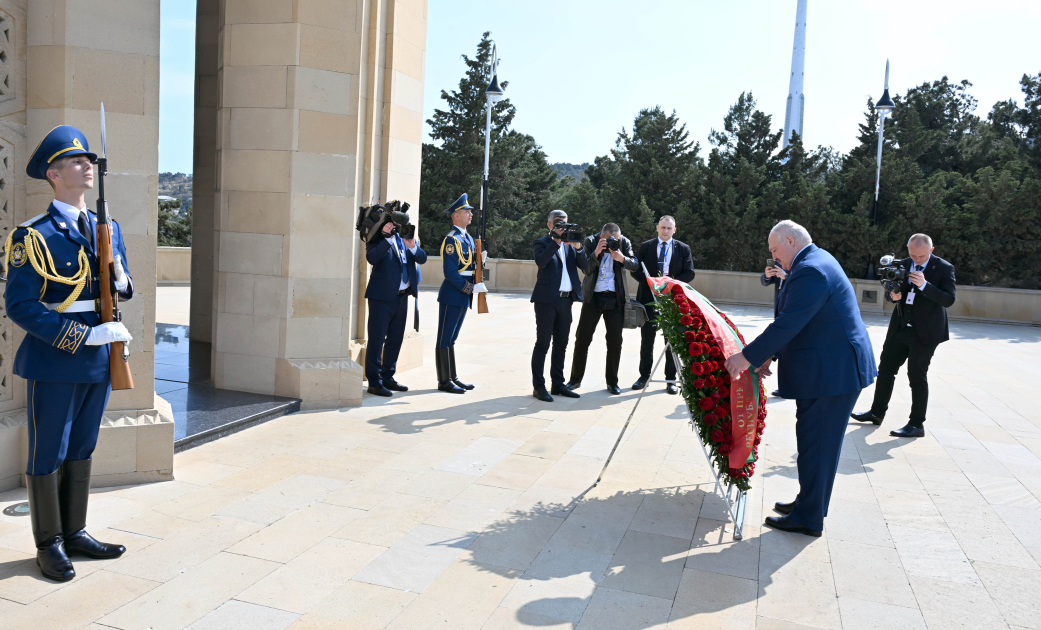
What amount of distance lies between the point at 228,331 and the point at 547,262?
3.40 metres

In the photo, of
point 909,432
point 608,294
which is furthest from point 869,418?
point 608,294

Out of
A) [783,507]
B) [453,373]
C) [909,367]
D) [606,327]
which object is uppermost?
[606,327]

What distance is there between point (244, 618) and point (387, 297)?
5.02 m

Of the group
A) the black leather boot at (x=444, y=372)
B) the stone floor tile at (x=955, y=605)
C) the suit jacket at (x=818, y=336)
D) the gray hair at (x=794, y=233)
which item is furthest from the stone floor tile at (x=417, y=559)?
the black leather boot at (x=444, y=372)

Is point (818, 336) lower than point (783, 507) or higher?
higher

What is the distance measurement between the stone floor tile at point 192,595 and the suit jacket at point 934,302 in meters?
6.36

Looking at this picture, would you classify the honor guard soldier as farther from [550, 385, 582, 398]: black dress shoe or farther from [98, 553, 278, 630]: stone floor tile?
[550, 385, 582, 398]: black dress shoe

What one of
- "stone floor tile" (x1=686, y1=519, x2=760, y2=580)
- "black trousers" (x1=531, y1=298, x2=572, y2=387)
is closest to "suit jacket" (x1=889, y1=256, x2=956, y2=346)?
"black trousers" (x1=531, y1=298, x2=572, y2=387)

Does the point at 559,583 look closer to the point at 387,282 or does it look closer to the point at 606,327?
the point at 387,282

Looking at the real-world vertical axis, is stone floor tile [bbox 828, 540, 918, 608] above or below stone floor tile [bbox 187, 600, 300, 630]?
above

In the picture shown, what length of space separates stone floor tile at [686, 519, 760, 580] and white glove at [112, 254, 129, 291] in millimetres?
3402

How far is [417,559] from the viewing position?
4211 millimetres

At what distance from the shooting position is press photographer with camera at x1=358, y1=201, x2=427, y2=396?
817 centimetres

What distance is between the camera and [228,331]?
25.6 feet
